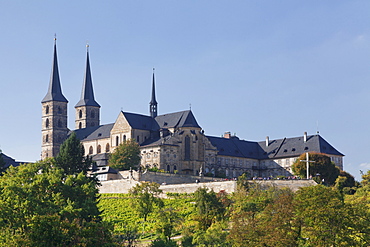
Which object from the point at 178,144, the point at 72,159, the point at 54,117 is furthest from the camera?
the point at 54,117

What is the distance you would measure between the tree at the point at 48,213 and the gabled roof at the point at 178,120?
5665 cm

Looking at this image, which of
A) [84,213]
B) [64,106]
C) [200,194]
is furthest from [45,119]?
[84,213]

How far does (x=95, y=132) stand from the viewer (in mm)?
146000

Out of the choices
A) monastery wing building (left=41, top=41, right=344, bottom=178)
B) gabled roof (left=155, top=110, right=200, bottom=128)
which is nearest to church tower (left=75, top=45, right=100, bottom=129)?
monastery wing building (left=41, top=41, right=344, bottom=178)

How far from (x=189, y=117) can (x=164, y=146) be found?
289 inches

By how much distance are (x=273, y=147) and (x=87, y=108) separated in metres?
38.1

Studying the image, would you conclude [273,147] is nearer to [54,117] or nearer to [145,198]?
[54,117]

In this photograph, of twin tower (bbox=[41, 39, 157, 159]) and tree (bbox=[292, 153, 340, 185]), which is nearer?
tree (bbox=[292, 153, 340, 185])

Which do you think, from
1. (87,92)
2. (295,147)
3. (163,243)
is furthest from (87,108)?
(163,243)

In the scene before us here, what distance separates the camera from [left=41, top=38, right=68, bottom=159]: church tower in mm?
153500

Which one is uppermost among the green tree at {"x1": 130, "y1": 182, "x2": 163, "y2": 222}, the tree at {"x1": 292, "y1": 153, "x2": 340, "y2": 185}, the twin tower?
the twin tower

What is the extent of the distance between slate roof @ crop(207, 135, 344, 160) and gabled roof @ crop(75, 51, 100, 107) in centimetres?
3060

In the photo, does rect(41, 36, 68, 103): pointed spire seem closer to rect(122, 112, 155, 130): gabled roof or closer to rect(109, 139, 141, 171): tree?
rect(122, 112, 155, 130): gabled roof

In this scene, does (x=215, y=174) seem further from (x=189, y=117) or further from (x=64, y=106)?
(x=64, y=106)
